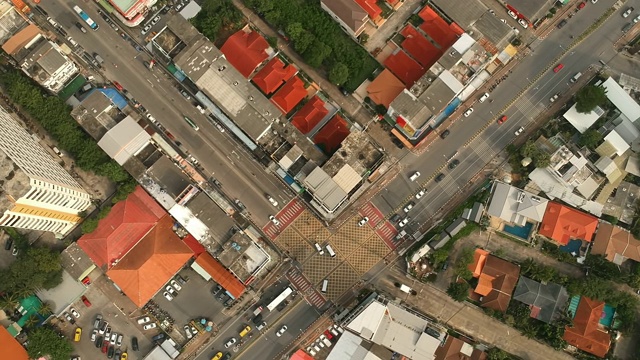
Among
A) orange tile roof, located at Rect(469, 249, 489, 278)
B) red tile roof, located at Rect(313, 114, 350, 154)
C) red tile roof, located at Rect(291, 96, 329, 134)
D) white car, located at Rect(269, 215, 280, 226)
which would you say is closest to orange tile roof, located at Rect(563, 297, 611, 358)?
orange tile roof, located at Rect(469, 249, 489, 278)

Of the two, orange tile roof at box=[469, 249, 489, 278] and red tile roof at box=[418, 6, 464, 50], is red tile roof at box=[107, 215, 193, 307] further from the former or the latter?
red tile roof at box=[418, 6, 464, 50]

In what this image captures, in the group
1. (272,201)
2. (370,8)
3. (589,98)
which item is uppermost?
(370,8)

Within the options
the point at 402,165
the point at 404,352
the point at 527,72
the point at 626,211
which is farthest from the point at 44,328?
the point at 626,211

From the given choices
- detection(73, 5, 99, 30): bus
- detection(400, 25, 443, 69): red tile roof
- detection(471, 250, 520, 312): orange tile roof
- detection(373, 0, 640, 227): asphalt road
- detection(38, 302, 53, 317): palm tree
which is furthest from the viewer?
detection(73, 5, 99, 30): bus

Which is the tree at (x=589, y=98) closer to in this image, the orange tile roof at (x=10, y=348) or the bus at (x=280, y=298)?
the bus at (x=280, y=298)

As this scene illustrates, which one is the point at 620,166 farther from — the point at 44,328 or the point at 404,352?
the point at 44,328

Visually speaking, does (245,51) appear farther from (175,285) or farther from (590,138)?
(590,138)

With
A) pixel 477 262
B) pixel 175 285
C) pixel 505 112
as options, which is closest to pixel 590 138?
pixel 505 112

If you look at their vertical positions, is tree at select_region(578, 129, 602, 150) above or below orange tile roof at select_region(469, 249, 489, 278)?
above
